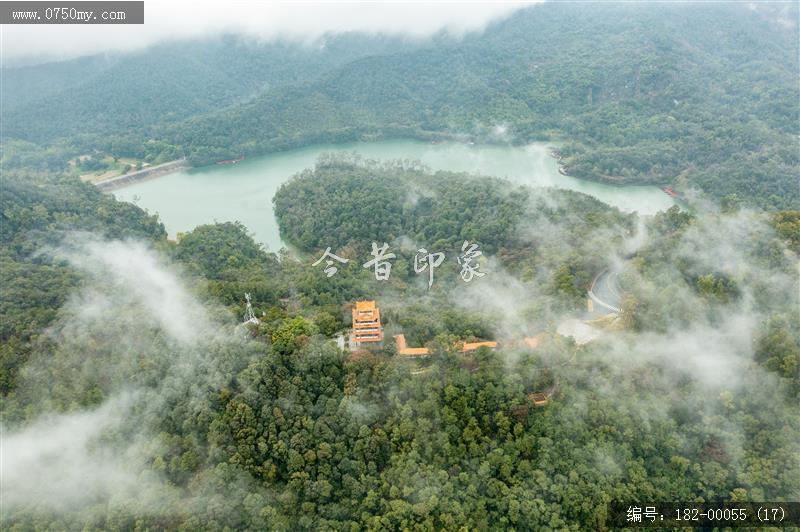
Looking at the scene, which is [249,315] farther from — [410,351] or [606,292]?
[606,292]

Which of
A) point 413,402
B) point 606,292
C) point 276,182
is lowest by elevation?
point 276,182

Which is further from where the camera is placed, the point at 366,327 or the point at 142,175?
the point at 142,175

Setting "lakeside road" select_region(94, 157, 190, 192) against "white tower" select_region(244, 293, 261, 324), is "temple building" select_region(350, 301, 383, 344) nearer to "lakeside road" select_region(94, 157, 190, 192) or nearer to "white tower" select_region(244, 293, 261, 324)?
"white tower" select_region(244, 293, 261, 324)

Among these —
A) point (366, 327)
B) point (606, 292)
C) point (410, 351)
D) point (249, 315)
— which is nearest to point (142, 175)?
point (249, 315)

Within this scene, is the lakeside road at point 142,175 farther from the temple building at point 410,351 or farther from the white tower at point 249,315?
the temple building at point 410,351

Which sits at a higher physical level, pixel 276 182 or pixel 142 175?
pixel 276 182

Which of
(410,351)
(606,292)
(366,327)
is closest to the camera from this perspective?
(410,351)

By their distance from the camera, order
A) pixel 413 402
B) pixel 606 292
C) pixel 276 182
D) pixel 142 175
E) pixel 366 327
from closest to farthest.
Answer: pixel 413 402
pixel 366 327
pixel 606 292
pixel 276 182
pixel 142 175
